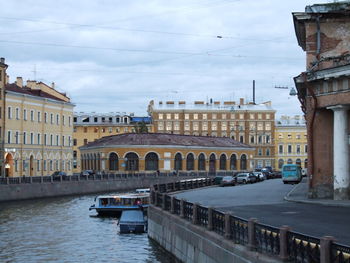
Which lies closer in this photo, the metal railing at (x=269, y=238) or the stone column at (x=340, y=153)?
the metal railing at (x=269, y=238)

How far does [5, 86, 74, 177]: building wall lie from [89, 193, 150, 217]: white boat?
32.2 meters

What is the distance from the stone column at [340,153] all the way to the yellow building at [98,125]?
3979 inches

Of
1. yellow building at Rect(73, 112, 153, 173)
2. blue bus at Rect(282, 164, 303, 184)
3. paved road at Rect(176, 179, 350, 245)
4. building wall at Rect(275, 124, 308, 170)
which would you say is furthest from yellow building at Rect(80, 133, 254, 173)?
paved road at Rect(176, 179, 350, 245)

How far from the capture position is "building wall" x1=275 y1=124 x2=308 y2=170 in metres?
138

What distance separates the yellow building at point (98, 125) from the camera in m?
134

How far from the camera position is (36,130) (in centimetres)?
8325

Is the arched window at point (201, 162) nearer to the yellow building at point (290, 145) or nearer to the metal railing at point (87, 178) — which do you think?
the metal railing at point (87, 178)

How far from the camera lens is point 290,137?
453 feet

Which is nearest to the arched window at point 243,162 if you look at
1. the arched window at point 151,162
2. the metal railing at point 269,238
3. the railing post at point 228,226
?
the arched window at point 151,162

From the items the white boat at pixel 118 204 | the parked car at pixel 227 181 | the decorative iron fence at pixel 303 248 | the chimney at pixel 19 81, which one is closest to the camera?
the decorative iron fence at pixel 303 248

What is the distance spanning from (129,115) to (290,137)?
1376 inches

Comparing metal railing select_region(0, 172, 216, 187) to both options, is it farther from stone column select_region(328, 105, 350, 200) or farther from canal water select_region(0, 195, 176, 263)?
stone column select_region(328, 105, 350, 200)

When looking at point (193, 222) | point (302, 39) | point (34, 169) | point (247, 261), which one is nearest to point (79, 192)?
point (34, 169)

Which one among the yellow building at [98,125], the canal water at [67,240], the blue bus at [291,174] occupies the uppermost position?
the yellow building at [98,125]
